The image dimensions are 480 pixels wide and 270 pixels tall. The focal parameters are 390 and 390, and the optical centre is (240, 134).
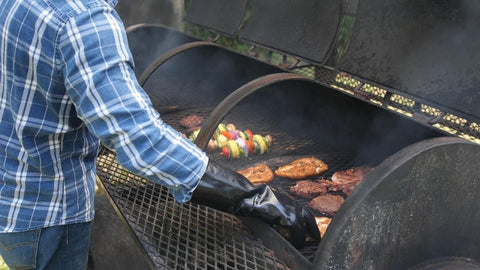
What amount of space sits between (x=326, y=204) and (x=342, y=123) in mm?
945

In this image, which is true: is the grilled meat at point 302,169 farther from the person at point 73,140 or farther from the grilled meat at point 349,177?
the person at point 73,140

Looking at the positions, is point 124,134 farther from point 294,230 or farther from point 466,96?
point 466,96

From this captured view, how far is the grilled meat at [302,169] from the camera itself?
316 cm

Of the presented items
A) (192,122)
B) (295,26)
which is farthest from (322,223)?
(295,26)

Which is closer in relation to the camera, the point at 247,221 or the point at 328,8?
the point at 247,221

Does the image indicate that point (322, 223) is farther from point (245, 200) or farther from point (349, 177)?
point (245, 200)

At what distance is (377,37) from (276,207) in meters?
2.12

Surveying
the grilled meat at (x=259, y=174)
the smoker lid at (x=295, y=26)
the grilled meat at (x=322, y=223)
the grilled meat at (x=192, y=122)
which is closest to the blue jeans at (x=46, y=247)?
the grilled meat at (x=259, y=174)

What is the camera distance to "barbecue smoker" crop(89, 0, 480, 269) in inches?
68.0

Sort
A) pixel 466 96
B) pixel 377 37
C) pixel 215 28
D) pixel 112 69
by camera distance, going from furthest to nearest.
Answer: pixel 215 28 < pixel 377 37 < pixel 466 96 < pixel 112 69

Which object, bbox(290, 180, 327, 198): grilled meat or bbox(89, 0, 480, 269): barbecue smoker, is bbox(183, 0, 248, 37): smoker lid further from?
bbox(290, 180, 327, 198): grilled meat

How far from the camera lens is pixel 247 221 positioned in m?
2.17

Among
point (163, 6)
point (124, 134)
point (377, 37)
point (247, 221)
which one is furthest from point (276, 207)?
point (163, 6)

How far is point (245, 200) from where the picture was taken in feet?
6.34
